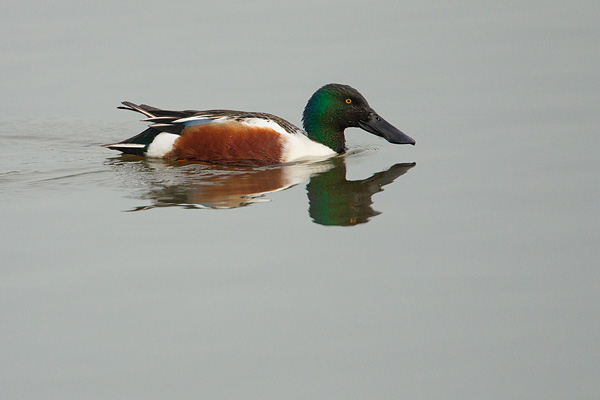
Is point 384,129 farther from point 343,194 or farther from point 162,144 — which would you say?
point 162,144

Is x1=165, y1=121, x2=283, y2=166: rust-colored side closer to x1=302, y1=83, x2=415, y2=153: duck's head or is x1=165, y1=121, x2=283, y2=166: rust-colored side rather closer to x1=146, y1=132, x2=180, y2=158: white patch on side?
x1=146, y1=132, x2=180, y2=158: white patch on side

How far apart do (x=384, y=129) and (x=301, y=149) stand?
103 centimetres

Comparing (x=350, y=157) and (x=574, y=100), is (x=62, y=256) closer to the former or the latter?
(x=350, y=157)

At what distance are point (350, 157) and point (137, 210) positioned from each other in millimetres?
3301

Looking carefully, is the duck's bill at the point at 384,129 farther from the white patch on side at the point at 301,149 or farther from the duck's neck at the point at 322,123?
the white patch on side at the point at 301,149

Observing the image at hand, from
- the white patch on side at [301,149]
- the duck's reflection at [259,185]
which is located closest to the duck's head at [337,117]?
the white patch on side at [301,149]

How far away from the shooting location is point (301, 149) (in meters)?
9.95

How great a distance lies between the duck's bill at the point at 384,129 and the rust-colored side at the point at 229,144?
1.16 meters

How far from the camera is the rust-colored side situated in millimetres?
9797

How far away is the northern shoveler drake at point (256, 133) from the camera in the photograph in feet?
32.2

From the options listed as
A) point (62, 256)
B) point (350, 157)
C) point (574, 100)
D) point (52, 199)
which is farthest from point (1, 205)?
point (574, 100)

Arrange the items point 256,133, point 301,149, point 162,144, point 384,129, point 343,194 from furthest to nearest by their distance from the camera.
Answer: point 384,129 < point 162,144 < point 301,149 < point 256,133 < point 343,194

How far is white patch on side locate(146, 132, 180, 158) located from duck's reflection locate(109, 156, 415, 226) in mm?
146

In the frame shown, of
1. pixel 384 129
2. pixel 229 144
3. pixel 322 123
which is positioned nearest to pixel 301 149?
pixel 322 123
